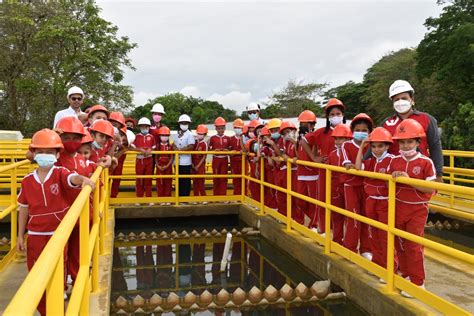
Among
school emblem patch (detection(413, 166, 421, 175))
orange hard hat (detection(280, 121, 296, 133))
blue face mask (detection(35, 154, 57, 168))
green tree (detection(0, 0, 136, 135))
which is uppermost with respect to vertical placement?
green tree (detection(0, 0, 136, 135))

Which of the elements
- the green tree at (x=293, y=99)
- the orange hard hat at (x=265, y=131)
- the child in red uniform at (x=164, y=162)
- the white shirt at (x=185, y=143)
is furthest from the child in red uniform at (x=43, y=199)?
the green tree at (x=293, y=99)

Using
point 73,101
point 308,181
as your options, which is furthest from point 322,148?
point 73,101

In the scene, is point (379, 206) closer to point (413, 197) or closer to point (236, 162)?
point (413, 197)

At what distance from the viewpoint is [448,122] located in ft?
67.2

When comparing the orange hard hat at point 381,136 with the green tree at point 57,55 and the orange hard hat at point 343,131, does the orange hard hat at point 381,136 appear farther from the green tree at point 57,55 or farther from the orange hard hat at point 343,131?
the green tree at point 57,55

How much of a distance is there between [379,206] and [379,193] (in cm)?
13

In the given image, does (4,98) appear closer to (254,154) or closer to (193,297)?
(254,154)

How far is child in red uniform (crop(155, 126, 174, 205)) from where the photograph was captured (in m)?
9.57

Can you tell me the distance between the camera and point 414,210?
410cm

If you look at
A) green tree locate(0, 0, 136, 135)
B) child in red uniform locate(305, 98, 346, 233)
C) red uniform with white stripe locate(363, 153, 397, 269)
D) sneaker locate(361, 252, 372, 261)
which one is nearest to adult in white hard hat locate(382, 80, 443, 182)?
red uniform with white stripe locate(363, 153, 397, 269)

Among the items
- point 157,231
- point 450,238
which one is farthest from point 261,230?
point 450,238

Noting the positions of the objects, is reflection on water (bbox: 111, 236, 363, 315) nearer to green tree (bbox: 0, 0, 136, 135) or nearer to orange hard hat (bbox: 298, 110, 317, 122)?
orange hard hat (bbox: 298, 110, 317, 122)

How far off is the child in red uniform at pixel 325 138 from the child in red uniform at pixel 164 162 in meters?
3.86

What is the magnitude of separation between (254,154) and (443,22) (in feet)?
76.7
